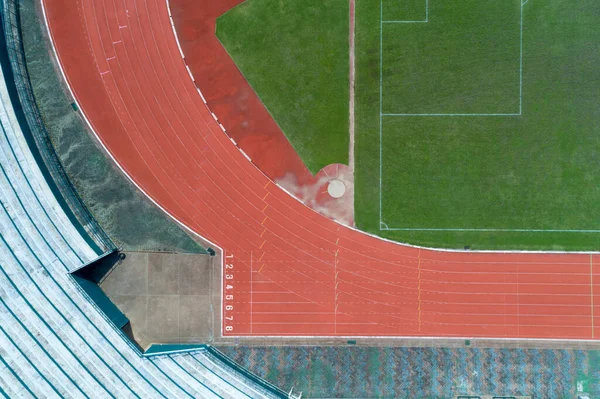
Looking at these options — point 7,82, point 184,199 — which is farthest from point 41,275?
Result: point 7,82

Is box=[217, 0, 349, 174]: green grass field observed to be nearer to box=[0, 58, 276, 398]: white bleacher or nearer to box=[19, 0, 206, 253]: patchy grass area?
box=[19, 0, 206, 253]: patchy grass area

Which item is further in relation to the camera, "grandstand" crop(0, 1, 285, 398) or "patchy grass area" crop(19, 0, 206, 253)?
"patchy grass area" crop(19, 0, 206, 253)

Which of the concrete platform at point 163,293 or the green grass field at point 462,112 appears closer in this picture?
the green grass field at point 462,112

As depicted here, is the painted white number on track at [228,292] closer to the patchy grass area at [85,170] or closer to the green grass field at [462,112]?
the patchy grass area at [85,170]

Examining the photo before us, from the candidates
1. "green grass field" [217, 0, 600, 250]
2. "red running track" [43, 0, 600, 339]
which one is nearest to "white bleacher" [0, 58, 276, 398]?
"red running track" [43, 0, 600, 339]

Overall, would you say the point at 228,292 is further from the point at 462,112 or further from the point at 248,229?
the point at 462,112

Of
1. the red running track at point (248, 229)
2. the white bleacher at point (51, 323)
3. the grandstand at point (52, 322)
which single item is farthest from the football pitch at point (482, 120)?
the white bleacher at point (51, 323)
